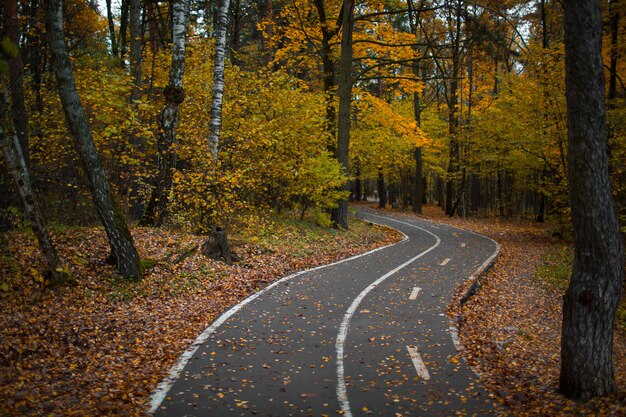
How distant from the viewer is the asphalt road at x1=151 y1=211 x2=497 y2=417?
611cm

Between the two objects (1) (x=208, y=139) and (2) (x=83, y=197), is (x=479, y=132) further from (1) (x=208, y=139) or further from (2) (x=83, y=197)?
(2) (x=83, y=197)

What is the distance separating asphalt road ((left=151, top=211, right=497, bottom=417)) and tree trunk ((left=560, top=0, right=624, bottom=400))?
5.08ft

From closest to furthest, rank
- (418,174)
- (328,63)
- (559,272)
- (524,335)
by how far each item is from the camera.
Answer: (524,335) < (559,272) < (328,63) < (418,174)

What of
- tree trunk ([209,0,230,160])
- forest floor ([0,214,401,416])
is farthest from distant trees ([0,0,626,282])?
forest floor ([0,214,401,416])

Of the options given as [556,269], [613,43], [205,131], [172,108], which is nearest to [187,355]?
[172,108]

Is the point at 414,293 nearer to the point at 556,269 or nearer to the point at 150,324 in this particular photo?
the point at 150,324

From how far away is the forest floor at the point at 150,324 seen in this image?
6.23 m

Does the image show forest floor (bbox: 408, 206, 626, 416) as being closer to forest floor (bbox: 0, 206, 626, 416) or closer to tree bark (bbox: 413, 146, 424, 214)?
forest floor (bbox: 0, 206, 626, 416)

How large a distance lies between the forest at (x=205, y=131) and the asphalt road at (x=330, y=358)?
1196 mm

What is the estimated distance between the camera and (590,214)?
21.0ft

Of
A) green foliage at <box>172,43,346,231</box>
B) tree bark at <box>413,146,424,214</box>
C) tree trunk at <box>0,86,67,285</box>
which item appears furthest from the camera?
tree bark at <box>413,146,424,214</box>

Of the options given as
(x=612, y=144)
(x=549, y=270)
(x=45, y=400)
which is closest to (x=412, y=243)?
(x=549, y=270)

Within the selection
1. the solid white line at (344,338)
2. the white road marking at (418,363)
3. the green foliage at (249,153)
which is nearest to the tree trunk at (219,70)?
the green foliage at (249,153)

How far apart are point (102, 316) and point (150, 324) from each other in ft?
2.93
